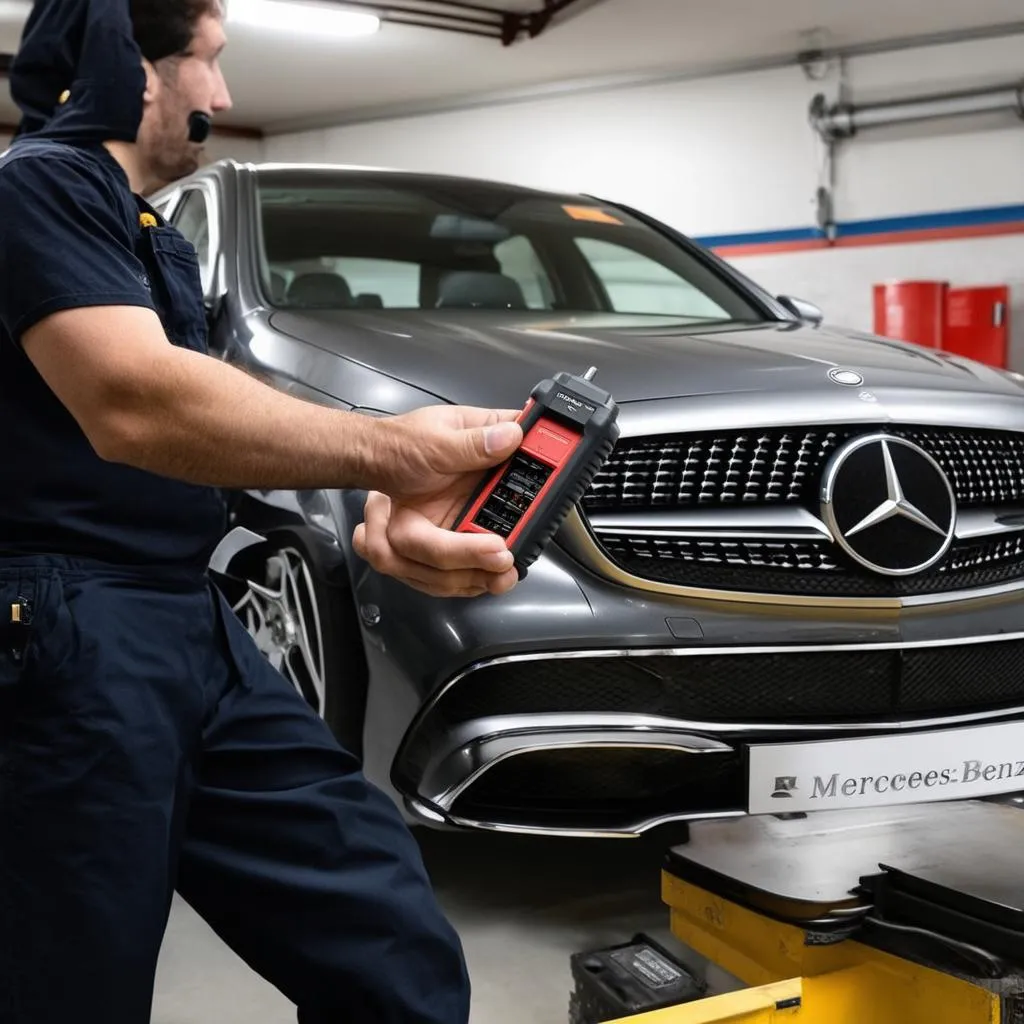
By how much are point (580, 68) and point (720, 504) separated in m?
8.40

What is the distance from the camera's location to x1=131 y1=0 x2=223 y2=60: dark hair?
1443mm

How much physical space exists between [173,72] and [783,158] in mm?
8219

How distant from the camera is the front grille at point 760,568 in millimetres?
2068

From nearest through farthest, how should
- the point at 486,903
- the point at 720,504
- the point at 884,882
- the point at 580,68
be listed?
the point at 884,882, the point at 720,504, the point at 486,903, the point at 580,68

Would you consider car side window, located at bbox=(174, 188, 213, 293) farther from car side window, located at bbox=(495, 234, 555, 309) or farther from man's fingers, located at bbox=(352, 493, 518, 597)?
man's fingers, located at bbox=(352, 493, 518, 597)

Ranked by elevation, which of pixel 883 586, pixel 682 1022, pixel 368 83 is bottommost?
pixel 682 1022

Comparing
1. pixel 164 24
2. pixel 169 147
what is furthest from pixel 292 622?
pixel 164 24


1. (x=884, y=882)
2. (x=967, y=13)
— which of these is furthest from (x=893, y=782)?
(x=967, y=13)

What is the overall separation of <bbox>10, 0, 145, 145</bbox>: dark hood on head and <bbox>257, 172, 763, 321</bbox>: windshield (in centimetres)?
128

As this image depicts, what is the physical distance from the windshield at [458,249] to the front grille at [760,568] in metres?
1.06

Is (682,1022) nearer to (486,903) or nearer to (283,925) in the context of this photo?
(283,925)

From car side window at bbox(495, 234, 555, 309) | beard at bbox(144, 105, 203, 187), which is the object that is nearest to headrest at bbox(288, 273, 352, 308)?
car side window at bbox(495, 234, 555, 309)

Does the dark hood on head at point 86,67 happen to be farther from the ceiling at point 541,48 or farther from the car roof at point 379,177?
the ceiling at point 541,48

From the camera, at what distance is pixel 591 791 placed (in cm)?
208
